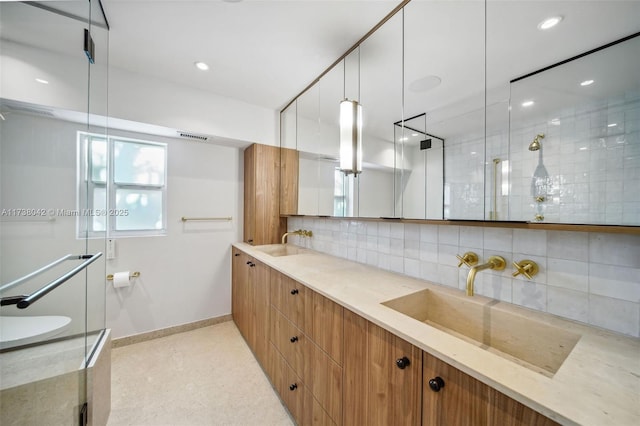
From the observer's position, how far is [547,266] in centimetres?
100

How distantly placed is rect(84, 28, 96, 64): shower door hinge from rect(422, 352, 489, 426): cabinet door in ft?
8.90

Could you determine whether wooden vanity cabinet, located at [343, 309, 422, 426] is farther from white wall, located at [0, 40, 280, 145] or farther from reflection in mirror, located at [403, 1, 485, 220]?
white wall, located at [0, 40, 280, 145]

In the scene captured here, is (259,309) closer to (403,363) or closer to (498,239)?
(403,363)

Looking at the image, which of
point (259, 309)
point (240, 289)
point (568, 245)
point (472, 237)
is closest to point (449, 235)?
point (472, 237)

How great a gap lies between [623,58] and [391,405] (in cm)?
147

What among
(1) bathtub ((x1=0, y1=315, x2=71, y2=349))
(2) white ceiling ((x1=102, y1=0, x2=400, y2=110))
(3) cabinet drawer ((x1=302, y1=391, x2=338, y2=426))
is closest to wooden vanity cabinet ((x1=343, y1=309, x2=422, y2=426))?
(3) cabinet drawer ((x1=302, y1=391, x2=338, y2=426))

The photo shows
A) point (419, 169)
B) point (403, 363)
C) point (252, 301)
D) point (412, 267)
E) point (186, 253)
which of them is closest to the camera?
point (403, 363)

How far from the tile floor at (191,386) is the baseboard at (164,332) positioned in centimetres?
5

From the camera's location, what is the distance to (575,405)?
508 mm

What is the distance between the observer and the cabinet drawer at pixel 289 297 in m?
1.40

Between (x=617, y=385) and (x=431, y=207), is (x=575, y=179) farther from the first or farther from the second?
(x=617, y=385)

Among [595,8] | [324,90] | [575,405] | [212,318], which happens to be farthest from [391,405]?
[212,318]

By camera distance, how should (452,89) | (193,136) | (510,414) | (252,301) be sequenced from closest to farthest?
(510,414) → (452,89) → (252,301) → (193,136)

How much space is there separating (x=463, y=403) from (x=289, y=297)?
1061mm
